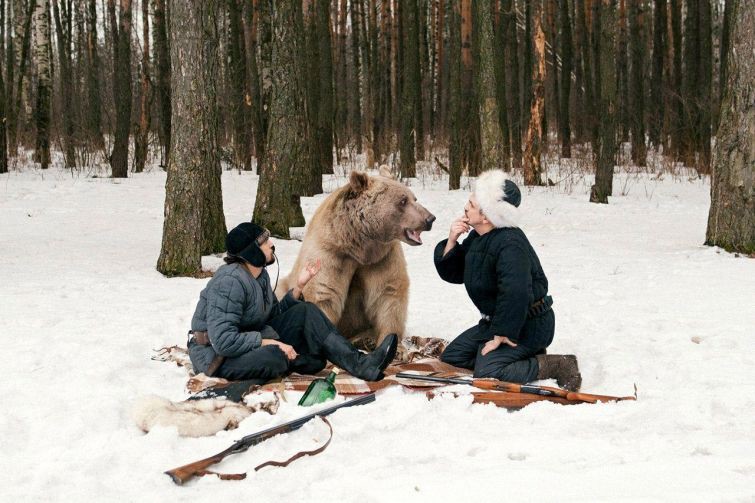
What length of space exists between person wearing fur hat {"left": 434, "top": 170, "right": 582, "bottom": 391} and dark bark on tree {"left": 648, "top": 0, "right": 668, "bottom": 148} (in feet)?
65.0

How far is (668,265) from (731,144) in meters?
1.62

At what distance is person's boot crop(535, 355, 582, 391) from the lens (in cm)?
443

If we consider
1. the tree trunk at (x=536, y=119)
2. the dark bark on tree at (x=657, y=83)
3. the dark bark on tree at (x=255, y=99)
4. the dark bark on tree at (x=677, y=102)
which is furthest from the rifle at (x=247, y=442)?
the dark bark on tree at (x=657, y=83)

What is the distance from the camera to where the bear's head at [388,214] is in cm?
516

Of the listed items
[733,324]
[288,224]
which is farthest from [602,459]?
[288,224]

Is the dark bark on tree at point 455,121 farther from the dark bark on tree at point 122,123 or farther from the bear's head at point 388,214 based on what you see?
the bear's head at point 388,214

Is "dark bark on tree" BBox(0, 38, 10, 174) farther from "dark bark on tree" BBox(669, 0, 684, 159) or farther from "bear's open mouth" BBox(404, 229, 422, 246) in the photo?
"dark bark on tree" BBox(669, 0, 684, 159)

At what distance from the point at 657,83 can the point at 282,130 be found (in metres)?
17.5

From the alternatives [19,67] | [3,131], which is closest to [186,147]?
[3,131]

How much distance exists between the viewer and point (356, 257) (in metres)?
5.26

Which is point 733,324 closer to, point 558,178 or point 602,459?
point 602,459

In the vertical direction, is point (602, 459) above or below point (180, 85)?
below

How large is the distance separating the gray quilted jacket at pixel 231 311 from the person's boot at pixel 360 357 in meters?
0.45

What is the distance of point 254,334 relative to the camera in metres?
4.43
